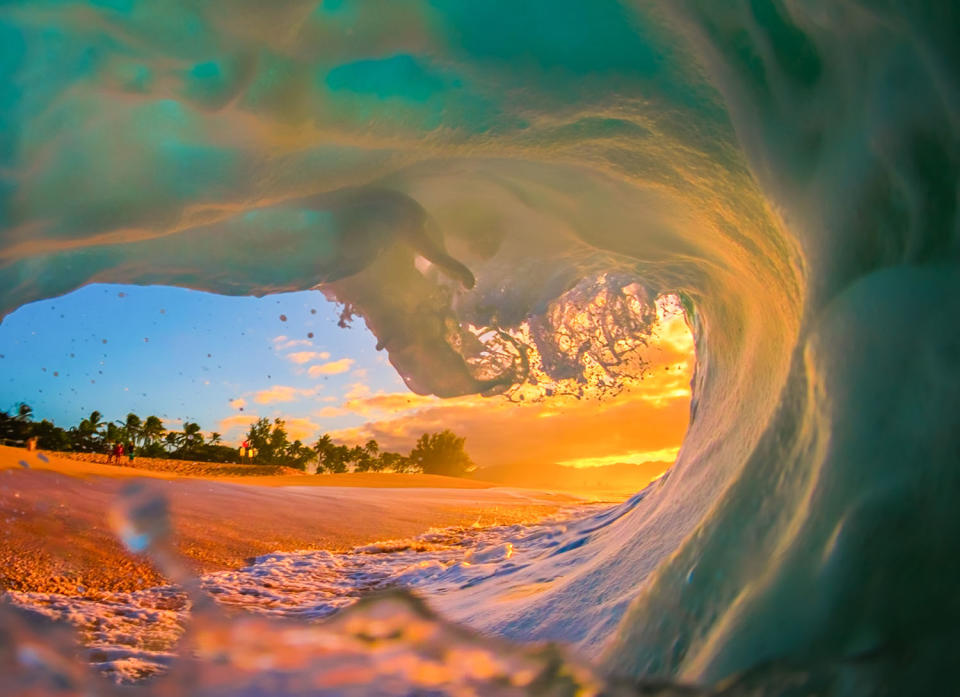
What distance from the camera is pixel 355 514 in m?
8.09

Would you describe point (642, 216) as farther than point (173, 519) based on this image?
No

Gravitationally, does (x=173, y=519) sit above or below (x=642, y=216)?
below

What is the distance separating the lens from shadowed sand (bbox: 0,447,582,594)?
3.64m

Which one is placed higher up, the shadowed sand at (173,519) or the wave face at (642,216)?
the wave face at (642,216)

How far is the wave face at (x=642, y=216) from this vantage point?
1.18 metres

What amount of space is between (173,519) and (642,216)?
507 centimetres

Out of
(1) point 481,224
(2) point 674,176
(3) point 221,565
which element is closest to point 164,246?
(1) point 481,224

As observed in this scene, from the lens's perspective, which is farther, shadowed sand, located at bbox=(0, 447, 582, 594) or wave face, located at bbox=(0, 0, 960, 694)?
shadowed sand, located at bbox=(0, 447, 582, 594)

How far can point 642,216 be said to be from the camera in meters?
3.40

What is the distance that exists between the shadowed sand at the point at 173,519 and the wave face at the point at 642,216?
5.32ft

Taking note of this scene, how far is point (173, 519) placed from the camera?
5906mm

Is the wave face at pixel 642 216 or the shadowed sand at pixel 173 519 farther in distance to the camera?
the shadowed sand at pixel 173 519

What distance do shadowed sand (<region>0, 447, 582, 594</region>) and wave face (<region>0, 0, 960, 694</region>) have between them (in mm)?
1621

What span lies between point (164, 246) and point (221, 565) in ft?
7.62
